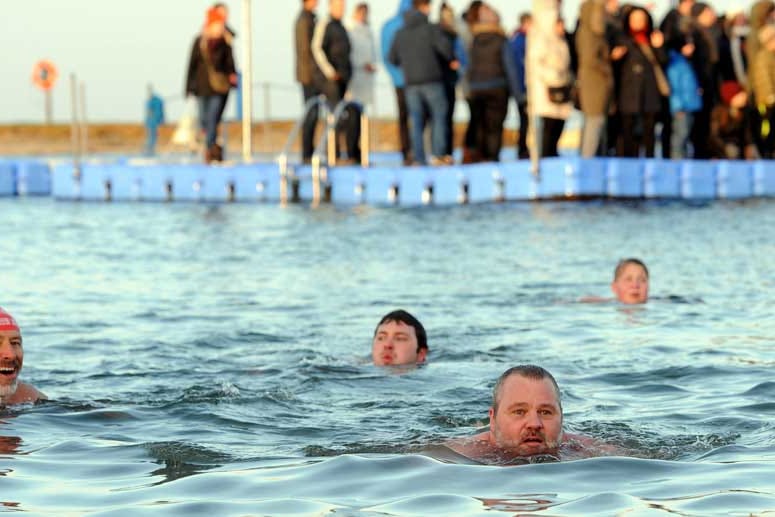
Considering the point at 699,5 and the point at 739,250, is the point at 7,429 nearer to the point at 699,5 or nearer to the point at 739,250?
the point at 739,250

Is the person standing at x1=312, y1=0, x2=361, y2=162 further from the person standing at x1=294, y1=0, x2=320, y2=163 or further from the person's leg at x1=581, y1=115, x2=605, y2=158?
the person's leg at x1=581, y1=115, x2=605, y2=158

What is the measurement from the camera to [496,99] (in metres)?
23.4

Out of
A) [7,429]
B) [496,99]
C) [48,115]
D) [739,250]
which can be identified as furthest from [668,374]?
[48,115]

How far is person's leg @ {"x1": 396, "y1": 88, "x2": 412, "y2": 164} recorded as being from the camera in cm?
2417

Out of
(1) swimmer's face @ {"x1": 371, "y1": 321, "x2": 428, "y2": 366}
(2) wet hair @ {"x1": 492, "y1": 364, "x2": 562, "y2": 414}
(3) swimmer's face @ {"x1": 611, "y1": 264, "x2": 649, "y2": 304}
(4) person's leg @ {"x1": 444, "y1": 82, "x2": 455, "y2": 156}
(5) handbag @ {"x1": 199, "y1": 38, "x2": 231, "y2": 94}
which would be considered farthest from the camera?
(5) handbag @ {"x1": 199, "y1": 38, "x2": 231, "y2": 94}

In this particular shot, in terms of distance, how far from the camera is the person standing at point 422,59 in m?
22.9

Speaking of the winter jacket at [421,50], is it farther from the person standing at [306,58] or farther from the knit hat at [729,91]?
the knit hat at [729,91]

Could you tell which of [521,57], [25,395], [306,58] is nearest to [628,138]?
[521,57]

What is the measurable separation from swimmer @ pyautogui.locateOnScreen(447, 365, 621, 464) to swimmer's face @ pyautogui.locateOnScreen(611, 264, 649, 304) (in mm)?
5952

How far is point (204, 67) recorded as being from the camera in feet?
81.0

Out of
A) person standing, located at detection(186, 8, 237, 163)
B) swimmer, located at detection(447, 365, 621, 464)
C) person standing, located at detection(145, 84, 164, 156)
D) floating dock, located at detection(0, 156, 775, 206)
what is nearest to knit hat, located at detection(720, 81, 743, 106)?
floating dock, located at detection(0, 156, 775, 206)

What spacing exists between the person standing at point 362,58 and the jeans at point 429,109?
1.17 meters

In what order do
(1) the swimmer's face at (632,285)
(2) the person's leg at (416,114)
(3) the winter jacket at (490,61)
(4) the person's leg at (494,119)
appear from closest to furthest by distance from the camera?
(1) the swimmer's face at (632,285) → (3) the winter jacket at (490,61) → (2) the person's leg at (416,114) → (4) the person's leg at (494,119)

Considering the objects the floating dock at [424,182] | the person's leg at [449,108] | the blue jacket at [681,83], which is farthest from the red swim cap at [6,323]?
the blue jacket at [681,83]
